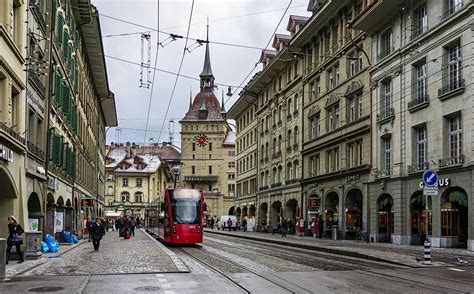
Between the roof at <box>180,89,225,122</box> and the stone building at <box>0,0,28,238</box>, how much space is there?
116098 millimetres

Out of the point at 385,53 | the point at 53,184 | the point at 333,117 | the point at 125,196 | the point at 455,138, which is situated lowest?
the point at 125,196

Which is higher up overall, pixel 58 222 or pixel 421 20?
pixel 421 20

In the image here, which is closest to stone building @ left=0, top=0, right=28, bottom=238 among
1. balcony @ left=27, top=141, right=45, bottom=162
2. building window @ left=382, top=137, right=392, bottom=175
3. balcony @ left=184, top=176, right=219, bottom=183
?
balcony @ left=27, top=141, right=45, bottom=162

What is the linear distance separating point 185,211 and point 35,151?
34.2 feet

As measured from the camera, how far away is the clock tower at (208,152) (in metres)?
133

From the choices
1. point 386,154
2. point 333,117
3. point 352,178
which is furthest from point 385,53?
point 333,117

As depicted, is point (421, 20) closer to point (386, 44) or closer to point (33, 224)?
point (386, 44)

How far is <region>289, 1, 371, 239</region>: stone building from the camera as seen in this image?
4241 centimetres

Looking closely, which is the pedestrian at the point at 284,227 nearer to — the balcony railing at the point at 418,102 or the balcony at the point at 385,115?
the balcony at the point at 385,115

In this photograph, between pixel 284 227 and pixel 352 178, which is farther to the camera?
pixel 284 227

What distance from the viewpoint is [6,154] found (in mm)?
20422

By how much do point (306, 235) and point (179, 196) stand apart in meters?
21.1

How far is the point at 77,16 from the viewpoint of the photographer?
43.9m

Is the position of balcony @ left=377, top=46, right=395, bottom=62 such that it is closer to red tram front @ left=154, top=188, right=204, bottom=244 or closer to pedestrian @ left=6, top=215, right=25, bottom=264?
red tram front @ left=154, top=188, right=204, bottom=244
